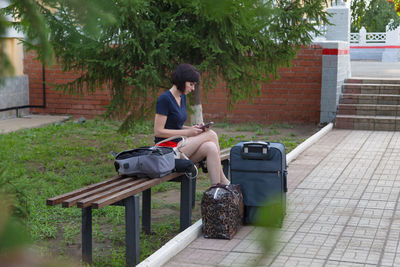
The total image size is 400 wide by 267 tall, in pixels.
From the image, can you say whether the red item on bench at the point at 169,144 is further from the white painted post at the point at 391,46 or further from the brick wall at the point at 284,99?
the white painted post at the point at 391,46

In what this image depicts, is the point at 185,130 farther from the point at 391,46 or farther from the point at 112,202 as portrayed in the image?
the point at 391,46

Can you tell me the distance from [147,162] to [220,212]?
76 centimetres

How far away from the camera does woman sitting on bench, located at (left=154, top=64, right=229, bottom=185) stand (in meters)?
5.42

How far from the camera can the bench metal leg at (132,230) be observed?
14.0ft

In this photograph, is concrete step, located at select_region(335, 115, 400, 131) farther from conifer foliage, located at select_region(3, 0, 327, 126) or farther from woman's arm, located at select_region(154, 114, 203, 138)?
woman's arm, located at select_region(154, 114, 203, 138)

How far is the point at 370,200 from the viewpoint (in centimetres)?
611

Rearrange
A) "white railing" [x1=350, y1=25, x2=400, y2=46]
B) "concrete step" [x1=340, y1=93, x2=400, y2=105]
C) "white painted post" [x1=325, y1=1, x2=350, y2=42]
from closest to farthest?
"concrete step" [x1=340, y1=93, x2=400, y2=105], "white painted post" [x1=325, y1=1, x2=350, y2=42], "white railing" [x1=350, y1=25, x2=400, y2=46]

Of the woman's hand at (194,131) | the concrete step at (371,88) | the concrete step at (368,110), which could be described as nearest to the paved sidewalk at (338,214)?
the woman's hand at (194,131)

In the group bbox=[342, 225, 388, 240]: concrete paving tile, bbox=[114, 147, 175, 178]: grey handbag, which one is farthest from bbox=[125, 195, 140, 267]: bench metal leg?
bbox=[342, 225, 388, 240]: concrete paving tile

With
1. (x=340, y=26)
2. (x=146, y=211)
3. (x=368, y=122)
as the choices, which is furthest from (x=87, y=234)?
(x=340, y=26)

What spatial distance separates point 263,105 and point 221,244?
8775 millimetres

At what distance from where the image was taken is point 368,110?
12.5 m

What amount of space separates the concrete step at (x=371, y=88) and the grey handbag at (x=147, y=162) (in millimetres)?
9135

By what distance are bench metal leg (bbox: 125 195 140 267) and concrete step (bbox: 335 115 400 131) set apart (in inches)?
341
